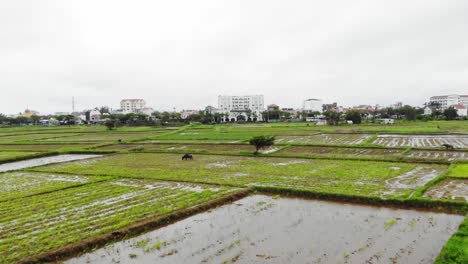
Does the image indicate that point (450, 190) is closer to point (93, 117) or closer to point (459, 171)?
point (459, 171)

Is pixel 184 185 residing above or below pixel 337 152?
below

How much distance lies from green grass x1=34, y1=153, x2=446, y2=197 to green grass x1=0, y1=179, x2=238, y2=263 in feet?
7.28

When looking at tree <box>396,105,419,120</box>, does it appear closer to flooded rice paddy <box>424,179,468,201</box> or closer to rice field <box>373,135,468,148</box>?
rice field <box>373,135,468,148</box>

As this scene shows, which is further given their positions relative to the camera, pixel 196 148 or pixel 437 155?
pixel 196 148

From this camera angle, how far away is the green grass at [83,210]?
9398 millimetres

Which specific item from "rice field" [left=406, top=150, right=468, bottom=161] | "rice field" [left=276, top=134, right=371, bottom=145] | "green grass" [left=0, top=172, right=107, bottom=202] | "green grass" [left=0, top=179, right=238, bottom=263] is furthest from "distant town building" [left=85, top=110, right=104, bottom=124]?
"rice field" [left=406, top=150, right=468, bottom=161]

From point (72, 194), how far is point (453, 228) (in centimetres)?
1428

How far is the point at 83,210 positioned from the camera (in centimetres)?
1231

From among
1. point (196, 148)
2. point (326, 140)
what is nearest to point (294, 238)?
point (196, 148)

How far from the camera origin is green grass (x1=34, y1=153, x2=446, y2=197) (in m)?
15.2

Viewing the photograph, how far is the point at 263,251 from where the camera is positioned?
866 centimetres

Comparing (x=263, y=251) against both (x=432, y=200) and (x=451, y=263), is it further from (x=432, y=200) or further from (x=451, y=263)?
(x=432, y=200)

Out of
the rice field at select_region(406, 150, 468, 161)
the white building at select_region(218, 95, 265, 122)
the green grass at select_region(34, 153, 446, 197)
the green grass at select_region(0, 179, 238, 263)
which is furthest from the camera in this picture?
the white building at select_region(218, 95, 265, 122)

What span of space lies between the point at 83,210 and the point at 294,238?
7.63 m
